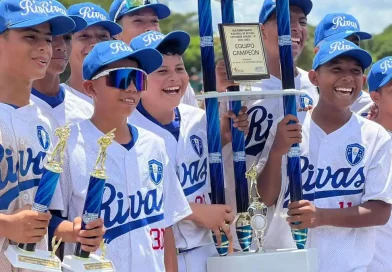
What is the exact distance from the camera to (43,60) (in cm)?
415

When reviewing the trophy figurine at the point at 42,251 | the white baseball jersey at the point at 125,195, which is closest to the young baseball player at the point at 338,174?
the white baseball jersey at the point at 125,195

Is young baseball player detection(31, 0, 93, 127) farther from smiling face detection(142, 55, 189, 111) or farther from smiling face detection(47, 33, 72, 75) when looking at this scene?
smiling face detection(142, 55, 189, 111)

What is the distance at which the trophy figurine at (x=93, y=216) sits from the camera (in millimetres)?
3738

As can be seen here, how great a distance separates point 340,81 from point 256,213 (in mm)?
1046

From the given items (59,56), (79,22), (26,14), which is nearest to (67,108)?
(59,56)

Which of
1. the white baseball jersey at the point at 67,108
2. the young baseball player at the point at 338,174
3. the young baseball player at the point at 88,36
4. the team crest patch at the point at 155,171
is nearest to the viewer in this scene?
the team crest patch at the point at 155,171

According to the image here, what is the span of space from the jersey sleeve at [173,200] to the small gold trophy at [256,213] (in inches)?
14.3

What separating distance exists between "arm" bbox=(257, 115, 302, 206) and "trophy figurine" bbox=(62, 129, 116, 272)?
4.13 ft

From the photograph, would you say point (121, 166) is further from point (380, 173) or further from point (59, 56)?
point (380, 173)

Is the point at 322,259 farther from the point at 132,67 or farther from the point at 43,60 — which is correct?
the point at 43,60

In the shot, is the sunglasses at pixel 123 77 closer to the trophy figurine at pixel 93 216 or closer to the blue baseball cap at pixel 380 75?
the trophy figurine at pixel 93 216

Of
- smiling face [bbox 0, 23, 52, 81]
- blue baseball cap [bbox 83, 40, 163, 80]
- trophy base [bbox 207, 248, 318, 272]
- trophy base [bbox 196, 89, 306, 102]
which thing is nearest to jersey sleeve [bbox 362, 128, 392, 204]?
trophy base [bbox 207, 248, 318, 272]

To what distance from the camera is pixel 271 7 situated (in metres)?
5.52

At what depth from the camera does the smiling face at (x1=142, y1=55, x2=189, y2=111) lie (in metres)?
4.87
